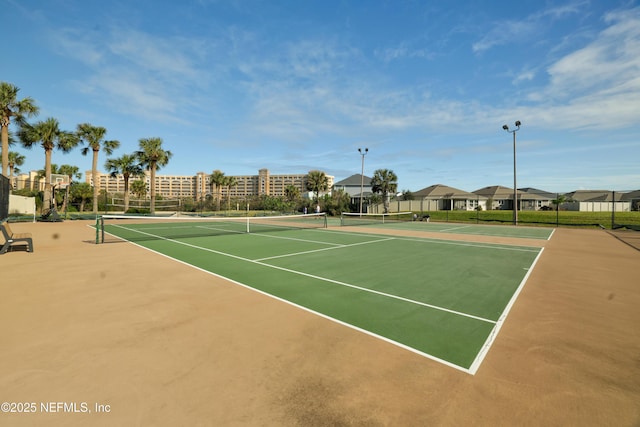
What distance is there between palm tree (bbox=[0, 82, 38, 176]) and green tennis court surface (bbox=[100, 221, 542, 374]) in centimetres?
2548

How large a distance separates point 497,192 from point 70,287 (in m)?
72.9

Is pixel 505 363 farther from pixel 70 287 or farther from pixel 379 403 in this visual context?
pixel 70 287

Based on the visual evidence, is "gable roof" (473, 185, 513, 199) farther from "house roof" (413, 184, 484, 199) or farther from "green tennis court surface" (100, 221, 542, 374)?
"green tennis court surface" (100, 221, 542, 374)

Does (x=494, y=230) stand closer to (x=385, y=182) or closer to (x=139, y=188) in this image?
(x=385, y=182)

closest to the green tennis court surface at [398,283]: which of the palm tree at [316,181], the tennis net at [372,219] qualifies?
the tennis net at [372,219]

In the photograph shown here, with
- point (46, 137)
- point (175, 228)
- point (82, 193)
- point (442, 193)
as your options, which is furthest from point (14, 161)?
point (442, 193)

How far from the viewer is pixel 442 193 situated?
6322 cm

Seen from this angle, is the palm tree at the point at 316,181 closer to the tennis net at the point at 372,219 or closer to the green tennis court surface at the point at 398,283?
the tennis net at the point at 372,219

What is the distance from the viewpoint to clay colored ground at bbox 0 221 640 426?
9.26ft

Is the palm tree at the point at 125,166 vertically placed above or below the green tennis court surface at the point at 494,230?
above

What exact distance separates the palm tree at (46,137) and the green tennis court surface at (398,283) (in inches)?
1185

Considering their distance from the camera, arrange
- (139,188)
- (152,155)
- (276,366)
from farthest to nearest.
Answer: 1. (139,188)
2. (152,155)
3. (276,366)

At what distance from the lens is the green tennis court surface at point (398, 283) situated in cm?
459

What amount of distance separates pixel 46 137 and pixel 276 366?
44.0 m
